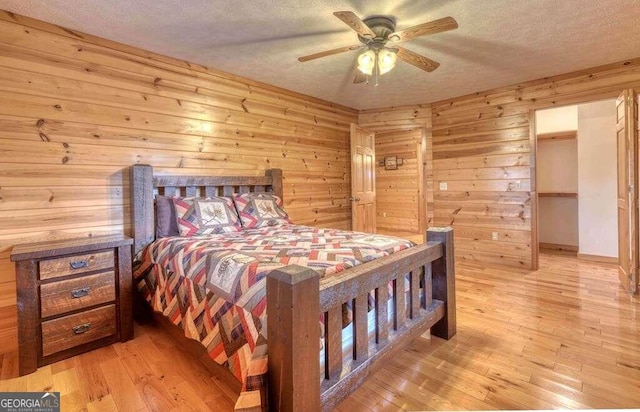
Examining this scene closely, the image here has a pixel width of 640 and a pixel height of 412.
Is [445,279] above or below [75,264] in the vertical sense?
below

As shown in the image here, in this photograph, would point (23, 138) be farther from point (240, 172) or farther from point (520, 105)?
point (520, 105)

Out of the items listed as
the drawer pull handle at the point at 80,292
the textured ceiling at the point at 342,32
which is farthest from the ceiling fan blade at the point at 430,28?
the drawer pull handle at the point at 80,292

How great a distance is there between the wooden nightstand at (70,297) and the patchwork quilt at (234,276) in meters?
0.24

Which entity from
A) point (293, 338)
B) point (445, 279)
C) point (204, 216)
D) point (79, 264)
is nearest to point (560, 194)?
point (445, 279)

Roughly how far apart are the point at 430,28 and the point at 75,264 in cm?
271

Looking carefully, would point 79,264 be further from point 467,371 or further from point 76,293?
point 467,371

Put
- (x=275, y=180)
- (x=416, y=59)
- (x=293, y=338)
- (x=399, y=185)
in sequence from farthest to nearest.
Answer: (x=399, y=185) → (x=275, y=180) → (x=416, y=59) → (x=293, y=338)

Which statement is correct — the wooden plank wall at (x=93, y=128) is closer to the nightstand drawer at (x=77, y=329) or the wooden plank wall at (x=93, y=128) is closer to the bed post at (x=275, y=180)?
the bed post at (x=275, y=180)

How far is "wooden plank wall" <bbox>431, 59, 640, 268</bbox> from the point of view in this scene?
3670 millimetres

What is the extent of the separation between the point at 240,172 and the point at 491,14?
8.82ft

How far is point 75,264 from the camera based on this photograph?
6.61ft

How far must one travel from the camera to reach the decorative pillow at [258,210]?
294cm

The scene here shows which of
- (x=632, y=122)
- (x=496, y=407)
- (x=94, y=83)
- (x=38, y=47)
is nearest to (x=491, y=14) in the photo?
(x=632, y=122)

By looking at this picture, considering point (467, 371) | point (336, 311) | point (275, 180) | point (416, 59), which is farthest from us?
point (275, 180)
